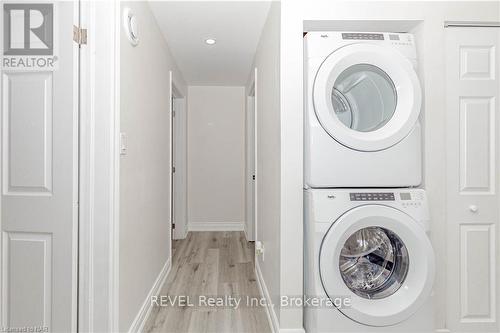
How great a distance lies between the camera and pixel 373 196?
5.79ft

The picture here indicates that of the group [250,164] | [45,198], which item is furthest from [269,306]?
[250,164]

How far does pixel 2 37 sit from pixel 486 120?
256 centimetres

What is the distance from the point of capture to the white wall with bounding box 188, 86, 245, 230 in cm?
511

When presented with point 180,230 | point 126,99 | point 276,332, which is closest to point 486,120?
point 276,332

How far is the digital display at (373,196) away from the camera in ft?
5.74

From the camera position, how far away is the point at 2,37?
142 cm

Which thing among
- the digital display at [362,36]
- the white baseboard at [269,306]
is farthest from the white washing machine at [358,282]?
the digital display at [362,36]

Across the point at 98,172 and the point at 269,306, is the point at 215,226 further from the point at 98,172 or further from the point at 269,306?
the point at 98,172

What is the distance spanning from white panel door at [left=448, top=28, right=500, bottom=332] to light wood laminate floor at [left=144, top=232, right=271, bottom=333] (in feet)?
4.06

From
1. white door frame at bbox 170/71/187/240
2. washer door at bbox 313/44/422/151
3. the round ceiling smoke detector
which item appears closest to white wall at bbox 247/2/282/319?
washer door at bbox 313/44/422/151

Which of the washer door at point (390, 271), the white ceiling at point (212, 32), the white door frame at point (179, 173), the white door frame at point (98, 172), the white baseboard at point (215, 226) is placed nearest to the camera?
the white door frame at point (98, 172)

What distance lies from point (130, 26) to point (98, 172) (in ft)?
2.92

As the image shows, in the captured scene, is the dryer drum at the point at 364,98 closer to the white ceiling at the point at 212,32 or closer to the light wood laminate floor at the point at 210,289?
the white ceiling at the point at 212,32

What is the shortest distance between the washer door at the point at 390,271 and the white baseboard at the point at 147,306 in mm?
1206
